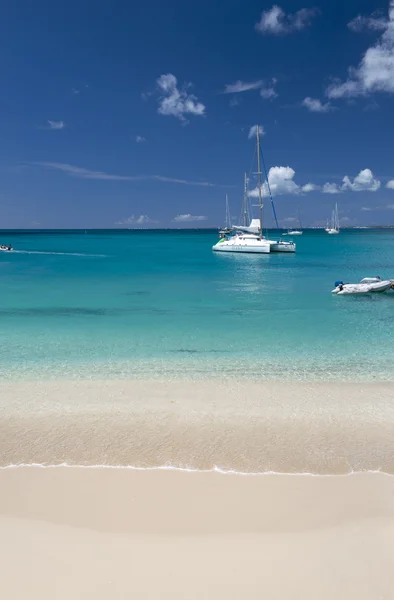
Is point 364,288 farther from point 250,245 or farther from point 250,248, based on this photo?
point 250,245

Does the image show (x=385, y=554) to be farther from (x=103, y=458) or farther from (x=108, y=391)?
(x=108, y=391)

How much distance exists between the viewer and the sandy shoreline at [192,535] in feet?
17.1

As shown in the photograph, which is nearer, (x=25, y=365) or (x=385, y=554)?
(x=385, y=554)

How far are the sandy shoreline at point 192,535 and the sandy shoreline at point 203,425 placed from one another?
0.53 m

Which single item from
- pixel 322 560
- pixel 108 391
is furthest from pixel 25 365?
pixel 322 560

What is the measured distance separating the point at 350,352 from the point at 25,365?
12.0 metres

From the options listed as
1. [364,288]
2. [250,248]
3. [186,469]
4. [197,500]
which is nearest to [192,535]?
[197,500]

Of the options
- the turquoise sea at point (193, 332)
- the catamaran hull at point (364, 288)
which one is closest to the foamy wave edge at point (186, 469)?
the turquoise sea at point (193, 332)

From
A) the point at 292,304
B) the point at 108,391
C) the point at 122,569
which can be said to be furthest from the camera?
the point at 292,304

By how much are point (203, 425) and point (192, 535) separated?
3548mm

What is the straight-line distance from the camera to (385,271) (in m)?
50.5

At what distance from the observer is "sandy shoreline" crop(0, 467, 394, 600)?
5.21m

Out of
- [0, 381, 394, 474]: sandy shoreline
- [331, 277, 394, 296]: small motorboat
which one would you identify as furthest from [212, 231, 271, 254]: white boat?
[0, 381, 394, 474]: sandy shoreline

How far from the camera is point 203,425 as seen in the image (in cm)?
951
